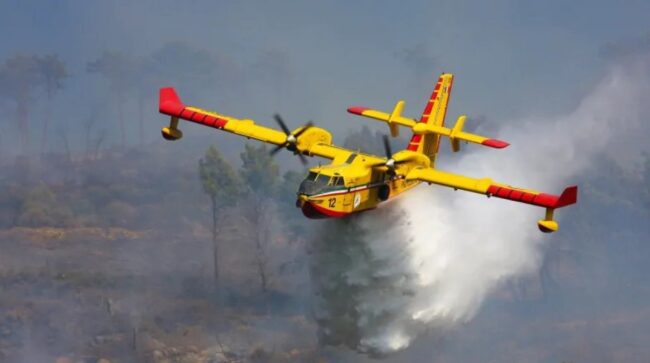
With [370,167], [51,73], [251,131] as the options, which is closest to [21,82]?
[51,73]

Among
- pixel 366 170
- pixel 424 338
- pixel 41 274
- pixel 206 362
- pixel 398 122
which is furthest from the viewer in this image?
pixel 41 274

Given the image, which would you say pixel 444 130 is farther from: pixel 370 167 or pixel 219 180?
pixel 219 180

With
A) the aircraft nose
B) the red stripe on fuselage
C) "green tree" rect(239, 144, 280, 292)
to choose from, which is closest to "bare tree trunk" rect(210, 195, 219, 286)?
"green tree" rect(239, 144, 280, 292)

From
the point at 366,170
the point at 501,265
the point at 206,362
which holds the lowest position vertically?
the point at 206,362

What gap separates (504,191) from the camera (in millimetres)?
48500

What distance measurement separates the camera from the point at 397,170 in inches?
1957

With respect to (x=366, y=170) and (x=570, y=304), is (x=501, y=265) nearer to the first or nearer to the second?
(x=366, y=170)

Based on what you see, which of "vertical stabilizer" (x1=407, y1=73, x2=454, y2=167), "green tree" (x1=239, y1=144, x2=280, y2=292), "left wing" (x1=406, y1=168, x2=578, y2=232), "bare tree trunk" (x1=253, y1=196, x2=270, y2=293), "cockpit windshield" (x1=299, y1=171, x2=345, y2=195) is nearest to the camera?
"cockpit windshield" (x1=299, y1=171, x2=345, y2=195)

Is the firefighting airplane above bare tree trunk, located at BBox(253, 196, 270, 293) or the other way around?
above

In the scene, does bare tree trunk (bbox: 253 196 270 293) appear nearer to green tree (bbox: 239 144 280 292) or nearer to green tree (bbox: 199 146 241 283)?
green tree (bbox: 239 144 280 292)

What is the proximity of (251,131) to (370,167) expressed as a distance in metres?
6.77

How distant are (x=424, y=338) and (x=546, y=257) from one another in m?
34.2

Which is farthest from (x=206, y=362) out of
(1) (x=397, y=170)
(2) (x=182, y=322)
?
(1) (x=397, y=170)

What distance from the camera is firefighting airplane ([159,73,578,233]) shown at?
4706 cm
